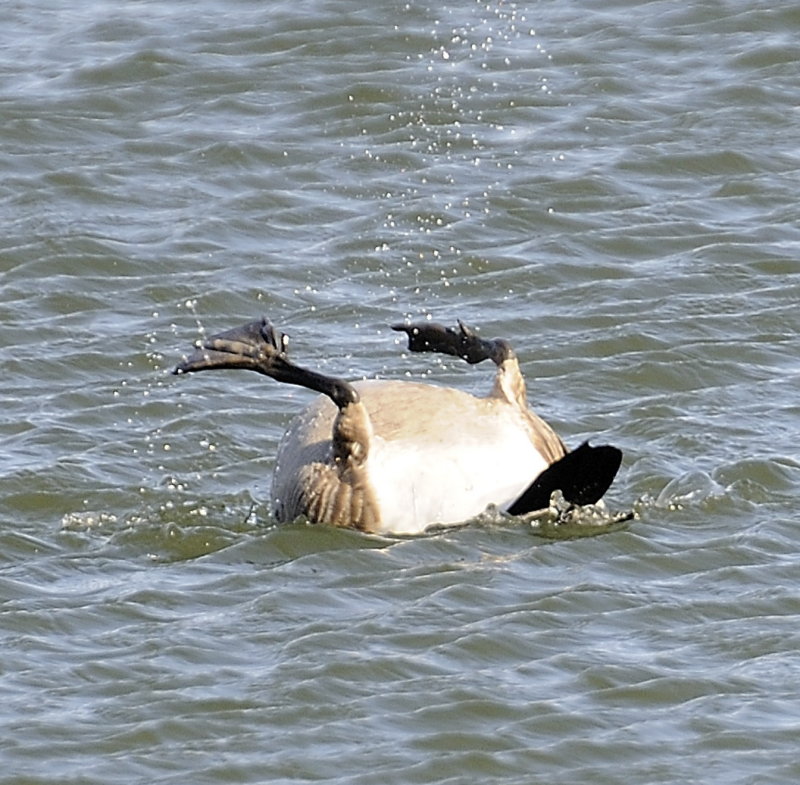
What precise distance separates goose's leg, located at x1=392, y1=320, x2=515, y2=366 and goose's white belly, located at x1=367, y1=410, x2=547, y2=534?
0.61 meters

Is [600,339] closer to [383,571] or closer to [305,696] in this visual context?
[383,571]

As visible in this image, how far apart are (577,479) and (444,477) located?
450 millimetres

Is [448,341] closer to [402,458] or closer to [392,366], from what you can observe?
[402,458]

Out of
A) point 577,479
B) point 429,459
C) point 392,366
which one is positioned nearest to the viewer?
point 577,479

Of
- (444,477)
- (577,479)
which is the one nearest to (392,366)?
(444,477)

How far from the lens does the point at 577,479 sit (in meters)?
7.49

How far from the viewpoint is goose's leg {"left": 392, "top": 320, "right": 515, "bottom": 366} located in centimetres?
829

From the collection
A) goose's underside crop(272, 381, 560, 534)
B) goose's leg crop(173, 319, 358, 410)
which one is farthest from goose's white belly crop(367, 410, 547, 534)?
goose's leg crop(173, 319, 358, 410)

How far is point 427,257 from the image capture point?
35.9ft

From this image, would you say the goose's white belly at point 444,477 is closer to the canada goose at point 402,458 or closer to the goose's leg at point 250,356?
the canada goose at point 402,458

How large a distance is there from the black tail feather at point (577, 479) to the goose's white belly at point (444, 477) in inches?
3.3

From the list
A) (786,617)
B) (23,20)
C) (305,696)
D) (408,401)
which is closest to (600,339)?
(408,401)

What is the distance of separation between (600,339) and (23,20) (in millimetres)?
5938

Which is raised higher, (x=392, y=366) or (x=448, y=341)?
(x=448, y=341)
